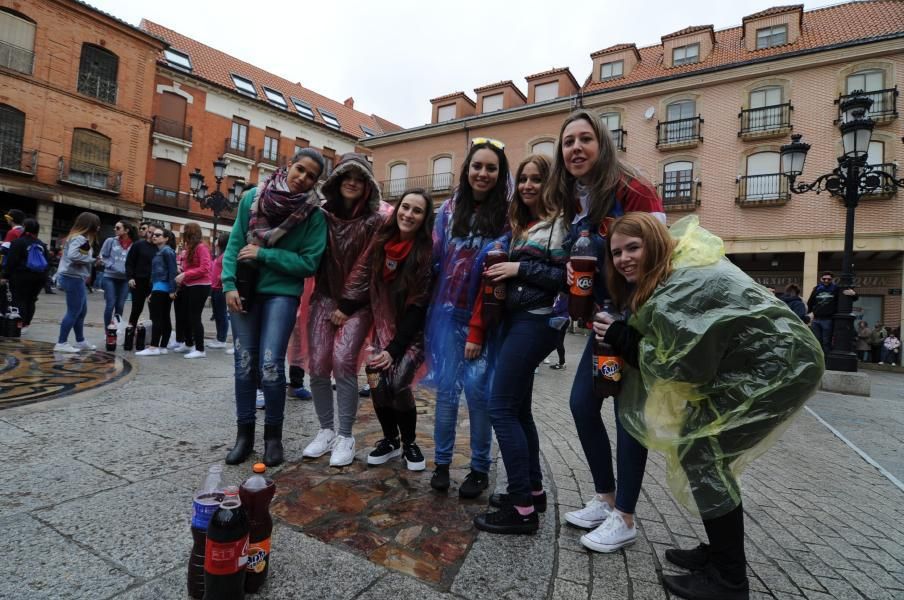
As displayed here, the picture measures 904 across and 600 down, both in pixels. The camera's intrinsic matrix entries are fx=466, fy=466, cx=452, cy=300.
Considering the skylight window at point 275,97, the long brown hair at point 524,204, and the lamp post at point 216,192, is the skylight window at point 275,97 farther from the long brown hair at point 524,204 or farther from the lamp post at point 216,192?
the long brown hair at point 524,204

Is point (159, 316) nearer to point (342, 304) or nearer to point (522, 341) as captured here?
point (342, 304)

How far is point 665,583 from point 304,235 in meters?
2.61

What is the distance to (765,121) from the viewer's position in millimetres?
16984

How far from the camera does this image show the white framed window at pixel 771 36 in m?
18.0

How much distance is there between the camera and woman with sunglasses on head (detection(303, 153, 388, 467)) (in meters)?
2.90

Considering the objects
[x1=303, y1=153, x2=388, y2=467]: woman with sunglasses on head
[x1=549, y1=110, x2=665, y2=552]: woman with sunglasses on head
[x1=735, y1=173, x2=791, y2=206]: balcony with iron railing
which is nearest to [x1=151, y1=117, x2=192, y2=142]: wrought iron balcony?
[x1=735, y1=173, x2=791, y2=206]: balcony with iron railing

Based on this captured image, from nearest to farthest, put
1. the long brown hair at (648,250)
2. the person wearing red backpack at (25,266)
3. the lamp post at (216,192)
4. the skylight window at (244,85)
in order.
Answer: the long brown hair at (648,250), the person wearing red backpack at (25,266), the lamp post at (216,192), the skylight window at (244,85)

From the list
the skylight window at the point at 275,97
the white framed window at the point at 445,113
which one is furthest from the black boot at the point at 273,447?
the skylight window at the point at 275,97

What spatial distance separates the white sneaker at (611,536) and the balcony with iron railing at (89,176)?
2614 centimetres

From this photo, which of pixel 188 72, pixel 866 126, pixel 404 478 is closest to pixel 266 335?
pixel 404 478

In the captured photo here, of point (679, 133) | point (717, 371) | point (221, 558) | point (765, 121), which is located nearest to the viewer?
point (221, 558)

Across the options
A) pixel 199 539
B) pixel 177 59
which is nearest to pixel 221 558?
pixel 199 539

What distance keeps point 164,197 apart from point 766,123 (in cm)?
2850

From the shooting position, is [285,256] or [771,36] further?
[771,36]
